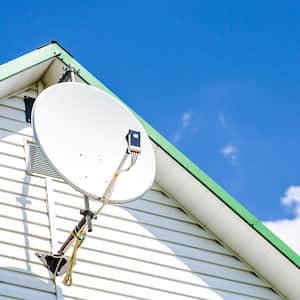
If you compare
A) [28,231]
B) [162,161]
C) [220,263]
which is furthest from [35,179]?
[220,263]

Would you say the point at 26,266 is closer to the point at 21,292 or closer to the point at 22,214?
the point at 21,292

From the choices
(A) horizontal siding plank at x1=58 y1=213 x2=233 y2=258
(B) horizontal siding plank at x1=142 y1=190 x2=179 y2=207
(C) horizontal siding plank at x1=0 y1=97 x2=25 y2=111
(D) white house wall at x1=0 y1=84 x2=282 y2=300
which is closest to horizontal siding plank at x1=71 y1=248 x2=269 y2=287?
(D) white house wall at x1=0 y1=84 x2=282 y2=300

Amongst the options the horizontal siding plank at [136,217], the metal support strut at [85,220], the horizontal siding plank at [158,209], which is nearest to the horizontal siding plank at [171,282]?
the metal support strut at [85,220]

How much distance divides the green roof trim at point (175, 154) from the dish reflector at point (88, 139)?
0.99m

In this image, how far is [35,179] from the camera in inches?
347

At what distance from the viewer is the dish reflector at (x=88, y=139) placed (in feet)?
24.7

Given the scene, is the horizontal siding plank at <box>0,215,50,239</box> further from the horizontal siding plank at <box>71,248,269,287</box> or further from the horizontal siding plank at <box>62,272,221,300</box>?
the horizontal siding plank at <box>62,272,221,300</box>

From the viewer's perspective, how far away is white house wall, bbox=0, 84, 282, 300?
7992mm

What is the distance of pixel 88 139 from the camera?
809 cm

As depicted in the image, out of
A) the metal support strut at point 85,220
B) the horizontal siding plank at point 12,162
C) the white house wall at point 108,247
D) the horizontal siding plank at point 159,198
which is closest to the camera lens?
the metal support strut at point 85,220

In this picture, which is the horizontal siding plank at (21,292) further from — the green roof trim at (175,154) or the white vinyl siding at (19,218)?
the green roof trim at (175,154)

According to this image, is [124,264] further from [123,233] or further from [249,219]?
[249,219]

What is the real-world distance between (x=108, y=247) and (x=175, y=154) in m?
1.33

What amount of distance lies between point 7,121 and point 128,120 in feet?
4.95
